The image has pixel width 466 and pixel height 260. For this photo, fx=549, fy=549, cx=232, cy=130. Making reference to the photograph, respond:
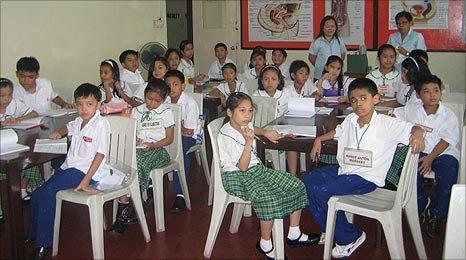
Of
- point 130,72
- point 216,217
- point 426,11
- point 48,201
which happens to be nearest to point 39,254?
point 48,201

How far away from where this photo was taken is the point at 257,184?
9.61 feet

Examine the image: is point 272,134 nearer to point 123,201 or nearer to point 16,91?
point 123,201

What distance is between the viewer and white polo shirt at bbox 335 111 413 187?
9.28 ft

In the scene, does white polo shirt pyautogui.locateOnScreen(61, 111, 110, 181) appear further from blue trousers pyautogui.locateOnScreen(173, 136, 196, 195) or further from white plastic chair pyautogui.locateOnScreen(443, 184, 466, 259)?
white plastic chair pyautogui.locateOnScreen(443, 184, 466, 259)

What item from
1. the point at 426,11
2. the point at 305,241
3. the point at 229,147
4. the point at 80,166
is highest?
the point at 426,11

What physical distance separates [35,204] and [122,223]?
0.61 metres

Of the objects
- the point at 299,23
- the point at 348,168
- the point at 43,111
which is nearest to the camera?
the point at 348,168

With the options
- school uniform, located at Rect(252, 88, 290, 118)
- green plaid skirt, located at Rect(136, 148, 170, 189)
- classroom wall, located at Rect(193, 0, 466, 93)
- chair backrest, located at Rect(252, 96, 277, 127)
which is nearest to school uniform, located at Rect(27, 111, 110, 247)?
green plaid skirt, located at Rect(136, 148, 170, 189)

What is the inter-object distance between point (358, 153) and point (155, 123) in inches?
56.1

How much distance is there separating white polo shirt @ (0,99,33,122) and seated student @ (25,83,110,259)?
96cm

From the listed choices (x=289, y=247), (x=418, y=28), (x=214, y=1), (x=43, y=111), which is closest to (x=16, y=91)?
(x=43, y=111)

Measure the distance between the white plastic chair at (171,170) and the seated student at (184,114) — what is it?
14 centimetres

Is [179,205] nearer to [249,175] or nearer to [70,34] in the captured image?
[249,175]

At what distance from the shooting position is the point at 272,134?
10.2 ft
